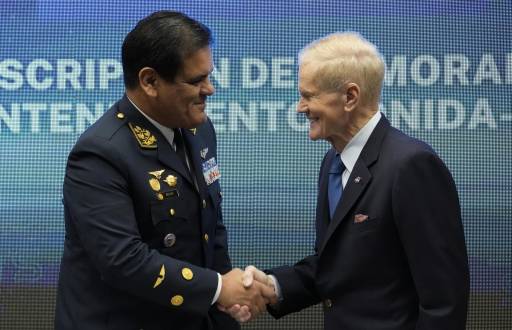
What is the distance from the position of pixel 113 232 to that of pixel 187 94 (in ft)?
1.30

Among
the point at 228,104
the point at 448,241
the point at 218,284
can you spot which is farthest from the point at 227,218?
the point at 448,241

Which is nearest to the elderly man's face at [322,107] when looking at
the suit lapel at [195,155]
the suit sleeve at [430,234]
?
the suit sleeve at [430,234]

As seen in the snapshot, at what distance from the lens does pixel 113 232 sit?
175 centimetres

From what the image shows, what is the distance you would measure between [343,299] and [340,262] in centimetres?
9

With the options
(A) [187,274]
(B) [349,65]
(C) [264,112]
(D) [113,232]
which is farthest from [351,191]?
(C) [264,112]

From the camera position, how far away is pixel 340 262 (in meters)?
1.72

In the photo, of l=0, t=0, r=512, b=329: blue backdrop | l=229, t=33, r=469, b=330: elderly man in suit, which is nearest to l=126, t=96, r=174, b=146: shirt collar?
l=229, t=33, r=469, b=330: elderly man in suit

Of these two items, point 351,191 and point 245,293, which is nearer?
point 351,191

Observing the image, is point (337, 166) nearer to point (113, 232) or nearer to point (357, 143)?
point (357, 143)

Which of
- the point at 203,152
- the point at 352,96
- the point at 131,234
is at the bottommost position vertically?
the point at 131,234

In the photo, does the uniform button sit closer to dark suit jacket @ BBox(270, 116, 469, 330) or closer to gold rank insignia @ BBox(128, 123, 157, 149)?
gold rank insignia @ BBox(128, 123, 157, 149)

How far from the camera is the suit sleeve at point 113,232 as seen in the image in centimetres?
175

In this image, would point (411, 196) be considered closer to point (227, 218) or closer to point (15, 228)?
point (227, 218)

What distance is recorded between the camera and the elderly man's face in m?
1.74
